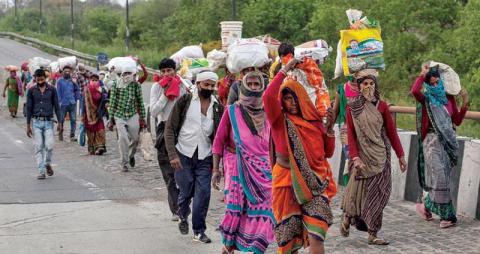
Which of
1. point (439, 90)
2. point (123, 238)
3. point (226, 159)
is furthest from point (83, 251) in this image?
point (439, 90)

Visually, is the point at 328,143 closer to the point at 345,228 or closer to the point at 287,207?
the point at 287,207

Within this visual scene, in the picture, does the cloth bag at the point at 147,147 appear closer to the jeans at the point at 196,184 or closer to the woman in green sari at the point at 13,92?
the jeans at the point at 196,184

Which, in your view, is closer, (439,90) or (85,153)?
(439,90)

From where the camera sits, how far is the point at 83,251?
26.6 feet

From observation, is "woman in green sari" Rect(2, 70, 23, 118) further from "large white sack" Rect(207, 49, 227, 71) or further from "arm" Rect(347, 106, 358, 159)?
"arm" Rect(347, 106, 358, 159)

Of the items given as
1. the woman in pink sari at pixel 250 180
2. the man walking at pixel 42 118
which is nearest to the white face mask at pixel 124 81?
the man walking at pixel 42 118

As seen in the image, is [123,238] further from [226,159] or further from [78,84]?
[78,84]

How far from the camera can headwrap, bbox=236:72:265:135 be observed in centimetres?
711

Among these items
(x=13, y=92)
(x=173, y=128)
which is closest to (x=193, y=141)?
(x=173, y=128)

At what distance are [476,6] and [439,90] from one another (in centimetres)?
2162

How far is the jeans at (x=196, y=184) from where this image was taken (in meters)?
8.28

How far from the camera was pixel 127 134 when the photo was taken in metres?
13.9

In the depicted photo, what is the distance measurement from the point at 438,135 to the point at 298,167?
2979mm

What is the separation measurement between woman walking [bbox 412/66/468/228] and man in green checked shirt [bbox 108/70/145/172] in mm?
5648
